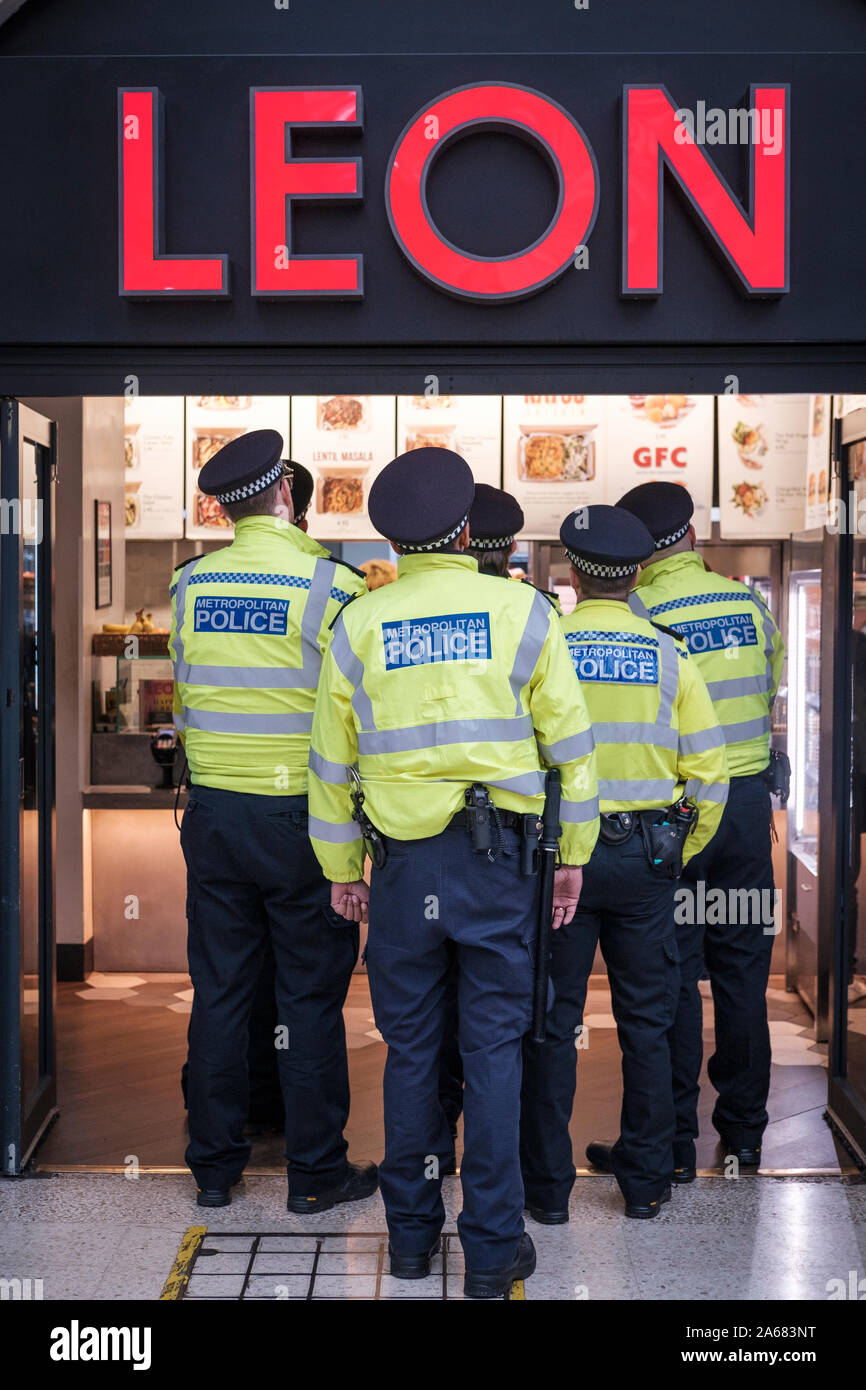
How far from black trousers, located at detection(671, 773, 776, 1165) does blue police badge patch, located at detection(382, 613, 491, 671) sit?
3.76 ft

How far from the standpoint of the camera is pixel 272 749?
3.20 m

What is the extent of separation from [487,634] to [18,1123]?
1926mm

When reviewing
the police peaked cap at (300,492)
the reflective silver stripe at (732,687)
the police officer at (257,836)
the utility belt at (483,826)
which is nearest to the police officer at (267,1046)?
the police peaked cap at (300,492)

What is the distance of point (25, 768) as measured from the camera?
362 centimetres

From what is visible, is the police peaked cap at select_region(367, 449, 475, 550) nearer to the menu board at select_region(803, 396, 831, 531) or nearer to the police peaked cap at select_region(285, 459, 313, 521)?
the police peaked cap at select_region(285, 459, 313, 521)

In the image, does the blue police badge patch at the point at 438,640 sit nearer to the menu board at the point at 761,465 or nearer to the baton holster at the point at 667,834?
the baton holster at the point at 667,834

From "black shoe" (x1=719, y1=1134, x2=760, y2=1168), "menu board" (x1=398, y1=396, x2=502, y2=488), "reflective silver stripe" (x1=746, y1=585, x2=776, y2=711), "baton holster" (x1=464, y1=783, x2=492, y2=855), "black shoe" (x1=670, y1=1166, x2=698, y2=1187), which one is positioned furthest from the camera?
"menu board" (x1=398, y1=396, x2=502, y2=488)

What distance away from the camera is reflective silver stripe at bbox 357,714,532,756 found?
2707mm

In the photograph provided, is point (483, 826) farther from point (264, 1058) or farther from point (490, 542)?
point (264, 1058)

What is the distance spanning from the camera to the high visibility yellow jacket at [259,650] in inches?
125

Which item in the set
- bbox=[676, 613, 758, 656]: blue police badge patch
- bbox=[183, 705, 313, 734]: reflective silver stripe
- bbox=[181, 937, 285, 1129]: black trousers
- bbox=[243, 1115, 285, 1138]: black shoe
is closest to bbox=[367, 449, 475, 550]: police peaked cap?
bbox=[183, 705, 313, 734]: reflective silver stripe

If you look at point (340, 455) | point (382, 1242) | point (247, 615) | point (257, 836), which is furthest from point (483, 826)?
point (340, 455)

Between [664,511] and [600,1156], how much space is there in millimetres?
1761

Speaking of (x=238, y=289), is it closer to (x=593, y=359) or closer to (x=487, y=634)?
(x=593, y=359)
